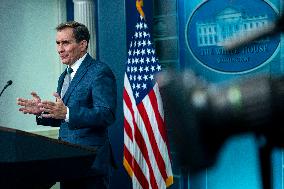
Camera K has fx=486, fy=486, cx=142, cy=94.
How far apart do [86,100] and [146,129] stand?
1110mm

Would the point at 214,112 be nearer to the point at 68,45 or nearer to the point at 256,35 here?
the point at 256,35

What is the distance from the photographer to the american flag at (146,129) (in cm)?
327

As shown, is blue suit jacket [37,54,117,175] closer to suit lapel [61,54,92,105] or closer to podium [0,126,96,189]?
suit lapel [61,54,92,105]

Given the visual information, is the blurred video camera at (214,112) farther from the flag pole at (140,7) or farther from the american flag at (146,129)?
the flag pole at (140,7)

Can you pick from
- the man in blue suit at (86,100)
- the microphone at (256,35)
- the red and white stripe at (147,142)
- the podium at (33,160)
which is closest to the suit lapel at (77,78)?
the man in blue suit at (86,100)

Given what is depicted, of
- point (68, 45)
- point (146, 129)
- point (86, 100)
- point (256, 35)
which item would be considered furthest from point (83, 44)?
point (256, 35)

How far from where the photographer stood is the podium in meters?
1.28

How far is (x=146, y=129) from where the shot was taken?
3.27m

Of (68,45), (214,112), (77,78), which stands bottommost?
(214,112)

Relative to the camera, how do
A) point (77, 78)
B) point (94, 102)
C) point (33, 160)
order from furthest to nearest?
1. point (77, 78)
2. point (94, 102)
3. point (33, 160)

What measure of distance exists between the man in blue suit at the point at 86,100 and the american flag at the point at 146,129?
3.04 feet

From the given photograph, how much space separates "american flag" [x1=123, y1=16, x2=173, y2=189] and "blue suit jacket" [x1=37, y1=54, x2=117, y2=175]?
3.24 ft

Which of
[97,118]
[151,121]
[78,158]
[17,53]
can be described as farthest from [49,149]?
[17,53]

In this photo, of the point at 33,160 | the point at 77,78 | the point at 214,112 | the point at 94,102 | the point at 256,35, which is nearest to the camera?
the point at 33,160
